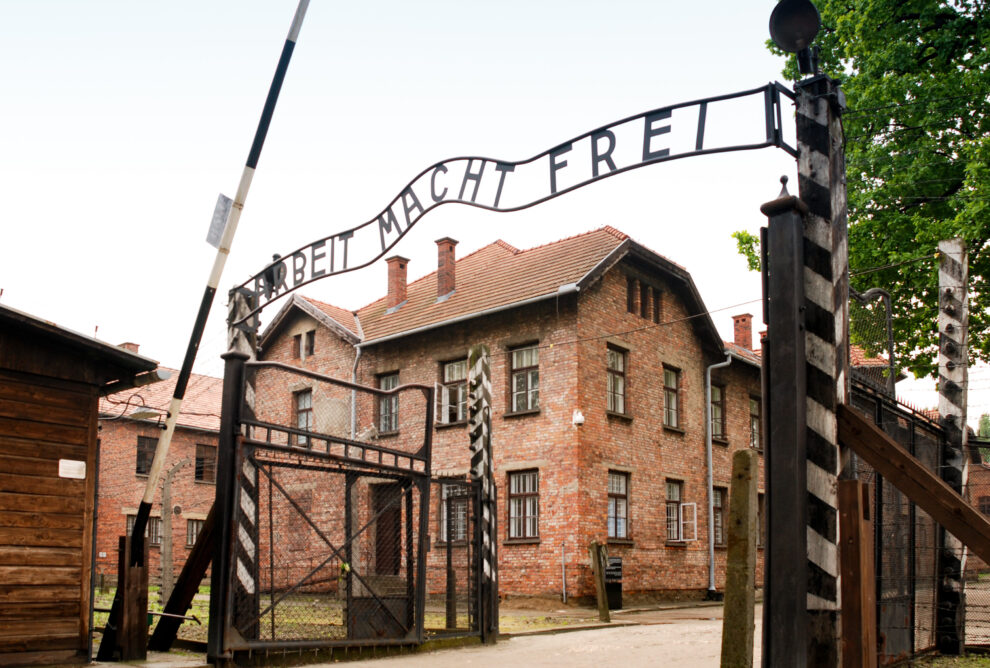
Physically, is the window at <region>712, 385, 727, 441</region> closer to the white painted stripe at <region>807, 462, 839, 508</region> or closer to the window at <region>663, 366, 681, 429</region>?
the window at <region>663, 366, 681, 429</region>

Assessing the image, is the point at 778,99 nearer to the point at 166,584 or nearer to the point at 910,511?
the point at 910,511

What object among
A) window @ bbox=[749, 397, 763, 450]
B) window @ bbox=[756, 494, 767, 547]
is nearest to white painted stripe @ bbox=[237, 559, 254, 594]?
window @ bbox=[756, 494, 767, 547]

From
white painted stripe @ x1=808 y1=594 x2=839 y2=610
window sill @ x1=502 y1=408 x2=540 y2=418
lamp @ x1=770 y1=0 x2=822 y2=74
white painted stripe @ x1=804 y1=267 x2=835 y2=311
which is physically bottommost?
white painted stripe @ x1=808 y1=594 x2=839 y2=610

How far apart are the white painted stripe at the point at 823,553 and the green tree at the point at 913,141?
16.0 metres

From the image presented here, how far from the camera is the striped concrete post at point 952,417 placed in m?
10.1

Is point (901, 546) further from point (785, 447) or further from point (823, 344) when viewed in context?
point (785, 447)

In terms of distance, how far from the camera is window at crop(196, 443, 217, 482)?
3744 cm

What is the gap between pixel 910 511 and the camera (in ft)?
30.3

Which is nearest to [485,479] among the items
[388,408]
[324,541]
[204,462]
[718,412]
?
[324,541]

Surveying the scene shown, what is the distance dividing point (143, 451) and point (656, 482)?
822 inches

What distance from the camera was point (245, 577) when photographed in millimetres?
9555

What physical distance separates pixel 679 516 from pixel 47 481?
1916 centimetres

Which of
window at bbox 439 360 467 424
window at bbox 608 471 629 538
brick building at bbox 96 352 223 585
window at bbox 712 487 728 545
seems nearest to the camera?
window at bbox 608 471 629 538

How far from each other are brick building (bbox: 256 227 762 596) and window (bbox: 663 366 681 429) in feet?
0.15
